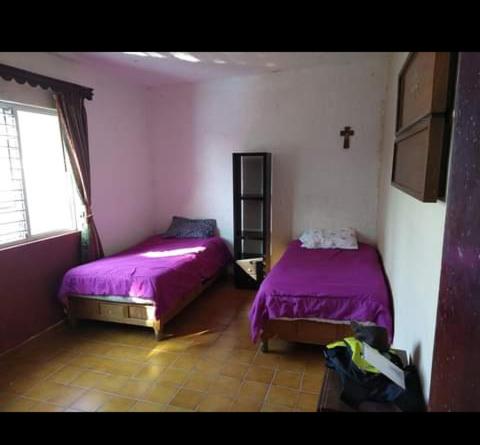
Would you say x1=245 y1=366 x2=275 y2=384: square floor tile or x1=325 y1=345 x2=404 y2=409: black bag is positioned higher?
x1=325 y1=345 x2=404 y2=409: black bag

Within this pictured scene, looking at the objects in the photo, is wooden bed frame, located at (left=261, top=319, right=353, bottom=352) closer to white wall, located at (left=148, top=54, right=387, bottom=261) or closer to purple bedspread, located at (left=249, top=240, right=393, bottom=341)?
purple bedspread, located at (left=249, top=240, right=393, bottom=341)

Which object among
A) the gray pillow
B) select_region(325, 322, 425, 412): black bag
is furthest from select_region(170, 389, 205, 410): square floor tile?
the gray pillow

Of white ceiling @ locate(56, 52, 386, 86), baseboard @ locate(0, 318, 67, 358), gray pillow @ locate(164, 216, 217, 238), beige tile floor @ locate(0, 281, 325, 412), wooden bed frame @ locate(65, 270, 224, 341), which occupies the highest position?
white ceiling @ locate(56, 52, 386, 86)

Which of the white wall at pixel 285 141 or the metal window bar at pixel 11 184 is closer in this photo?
the metal window bar at pixel 11 184

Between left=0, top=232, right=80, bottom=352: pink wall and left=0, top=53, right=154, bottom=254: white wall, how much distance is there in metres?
0.55

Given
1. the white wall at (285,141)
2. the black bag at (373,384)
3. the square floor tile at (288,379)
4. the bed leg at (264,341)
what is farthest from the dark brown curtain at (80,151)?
the black bag at (373,384)

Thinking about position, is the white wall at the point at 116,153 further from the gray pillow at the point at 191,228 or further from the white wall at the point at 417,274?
the white wall at the point at 417,274

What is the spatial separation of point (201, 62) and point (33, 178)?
1887 millimetres

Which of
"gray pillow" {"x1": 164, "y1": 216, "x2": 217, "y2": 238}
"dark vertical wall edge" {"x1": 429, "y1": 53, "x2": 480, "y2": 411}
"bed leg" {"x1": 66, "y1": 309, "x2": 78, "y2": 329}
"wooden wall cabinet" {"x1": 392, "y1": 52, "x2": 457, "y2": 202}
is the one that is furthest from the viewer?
"gray pillow" {"x1": 164, "y1": 216, "x2": 217, "y2": 238}

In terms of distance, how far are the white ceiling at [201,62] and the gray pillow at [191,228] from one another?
1.72 meters

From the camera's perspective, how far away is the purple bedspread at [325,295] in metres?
2.09

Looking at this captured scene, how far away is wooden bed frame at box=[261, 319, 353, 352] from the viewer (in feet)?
7.30

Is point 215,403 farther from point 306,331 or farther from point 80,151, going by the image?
point 80,151
